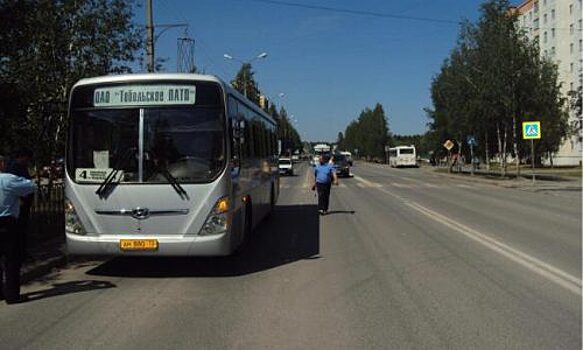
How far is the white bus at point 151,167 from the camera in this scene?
846 centimetres

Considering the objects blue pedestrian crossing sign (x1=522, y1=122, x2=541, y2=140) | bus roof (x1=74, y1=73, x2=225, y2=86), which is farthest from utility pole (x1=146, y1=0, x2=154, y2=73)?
blue pedestrian crossing sign (x1=522, y1=122, x2=541, y2=140)

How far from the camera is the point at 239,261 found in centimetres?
1002

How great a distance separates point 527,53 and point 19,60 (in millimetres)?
32234

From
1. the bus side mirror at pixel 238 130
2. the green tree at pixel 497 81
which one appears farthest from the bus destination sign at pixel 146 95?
the green tree at pixel 497 81

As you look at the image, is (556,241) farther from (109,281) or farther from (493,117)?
(493,117)

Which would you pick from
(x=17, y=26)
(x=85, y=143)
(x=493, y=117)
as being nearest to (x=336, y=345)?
(x=85, y=143)

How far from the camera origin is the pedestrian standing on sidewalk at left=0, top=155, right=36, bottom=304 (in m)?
7.28

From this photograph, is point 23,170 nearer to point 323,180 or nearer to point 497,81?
point 323,180

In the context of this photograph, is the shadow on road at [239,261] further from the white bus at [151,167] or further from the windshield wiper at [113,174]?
the windshield wiper at [113,174]

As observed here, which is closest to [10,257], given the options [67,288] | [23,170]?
[67,288]

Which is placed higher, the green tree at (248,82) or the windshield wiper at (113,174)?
the green tree at (248,82)

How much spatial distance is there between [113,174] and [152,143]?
2.11 ft

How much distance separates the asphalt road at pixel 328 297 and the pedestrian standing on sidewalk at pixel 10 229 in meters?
0.24

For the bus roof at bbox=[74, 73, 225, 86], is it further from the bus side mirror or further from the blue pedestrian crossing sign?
the blue pedestrian crossing sign
